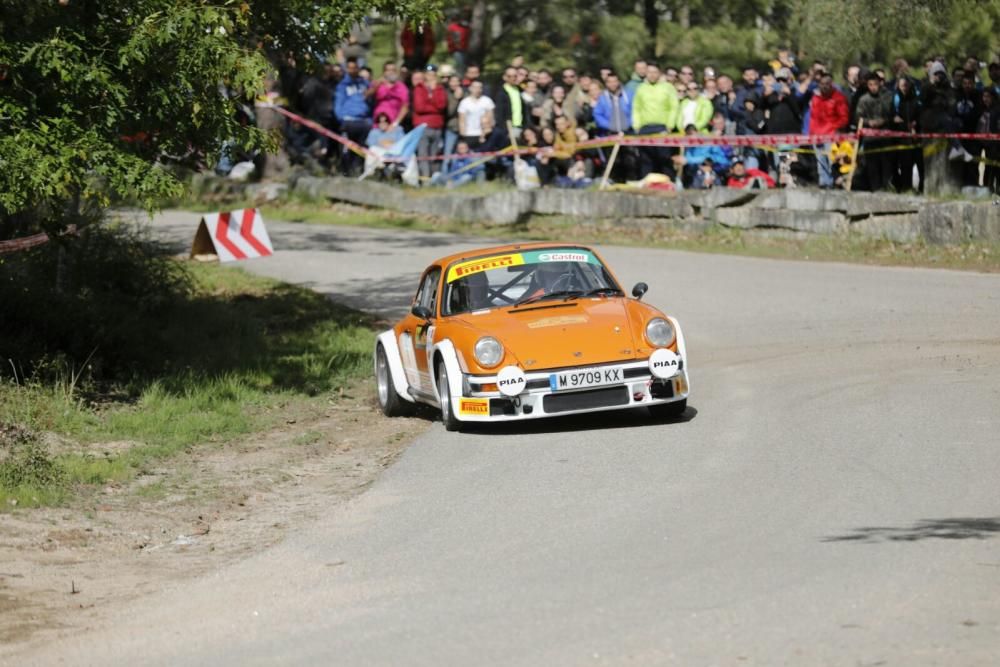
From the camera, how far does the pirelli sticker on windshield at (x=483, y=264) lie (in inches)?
514

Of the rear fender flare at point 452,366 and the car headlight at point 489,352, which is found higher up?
the car headlight at point 489,352

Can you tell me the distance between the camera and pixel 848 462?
32.2ft

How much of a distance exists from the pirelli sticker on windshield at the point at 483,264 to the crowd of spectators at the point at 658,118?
9.38m

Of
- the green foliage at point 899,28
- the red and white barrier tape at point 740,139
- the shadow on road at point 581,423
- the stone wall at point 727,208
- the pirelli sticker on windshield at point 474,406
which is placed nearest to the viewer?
the pirelli sticker on windshield at point 474,406

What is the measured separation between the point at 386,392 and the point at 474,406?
80.3 inches

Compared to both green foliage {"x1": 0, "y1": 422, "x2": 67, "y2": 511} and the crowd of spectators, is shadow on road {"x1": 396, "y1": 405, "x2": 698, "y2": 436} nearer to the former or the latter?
green foliage {"x1": 0, "y1": 422, "x2": 67, "y2": 511}

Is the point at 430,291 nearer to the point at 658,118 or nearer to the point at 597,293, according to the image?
the point at 597,293

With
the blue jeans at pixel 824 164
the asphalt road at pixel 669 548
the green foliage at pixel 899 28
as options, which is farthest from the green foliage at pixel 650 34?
the asphalt road at pixel 669 548

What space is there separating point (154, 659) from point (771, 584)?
265 cm

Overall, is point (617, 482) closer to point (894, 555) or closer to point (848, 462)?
point (848, 462)

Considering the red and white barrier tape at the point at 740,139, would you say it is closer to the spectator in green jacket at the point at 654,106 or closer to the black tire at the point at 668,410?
the spectator in green jacket at the point at 654,106

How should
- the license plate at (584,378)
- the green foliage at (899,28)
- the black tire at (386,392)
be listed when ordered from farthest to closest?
1. the green foliage at (899,28)
2. the black tire at (386,392)
3. the license plate at (584,378)

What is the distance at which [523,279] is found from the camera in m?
13.0

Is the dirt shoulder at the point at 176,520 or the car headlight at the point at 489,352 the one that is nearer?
the dirt shoulder at the point at 176,520
